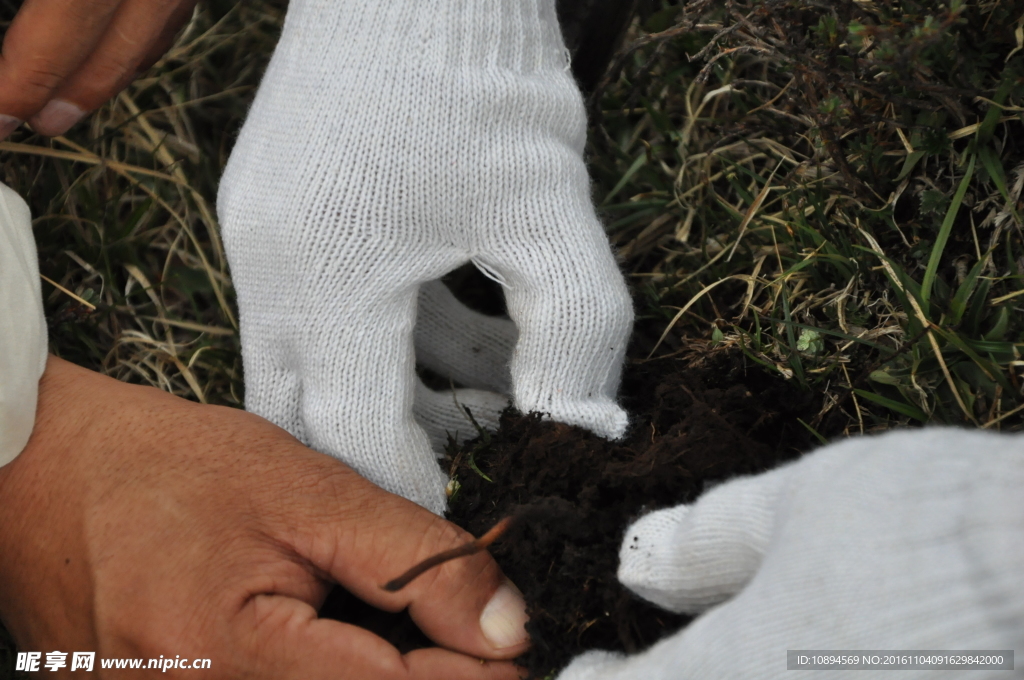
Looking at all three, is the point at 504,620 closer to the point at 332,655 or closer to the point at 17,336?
the point at 332,655

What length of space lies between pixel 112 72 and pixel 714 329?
123 centimetres

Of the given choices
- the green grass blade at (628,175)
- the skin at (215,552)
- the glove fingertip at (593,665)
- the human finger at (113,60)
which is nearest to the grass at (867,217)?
the green grass blade at (628,175)

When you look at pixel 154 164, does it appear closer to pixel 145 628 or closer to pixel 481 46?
pixel 481 46

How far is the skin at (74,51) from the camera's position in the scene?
126 cm

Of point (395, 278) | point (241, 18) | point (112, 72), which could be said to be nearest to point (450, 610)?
point (395, 278)

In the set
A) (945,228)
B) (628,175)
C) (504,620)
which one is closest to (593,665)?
(504,620)

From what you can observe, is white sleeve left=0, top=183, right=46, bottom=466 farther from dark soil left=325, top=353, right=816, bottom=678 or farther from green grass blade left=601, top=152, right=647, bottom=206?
green grass blade left=601, top=152, right=647, bottom=206

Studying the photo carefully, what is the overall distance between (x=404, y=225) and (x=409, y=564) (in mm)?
510

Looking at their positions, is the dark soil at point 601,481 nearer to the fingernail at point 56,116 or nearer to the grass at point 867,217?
the grass at point 867,217

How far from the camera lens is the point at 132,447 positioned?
1162 mm

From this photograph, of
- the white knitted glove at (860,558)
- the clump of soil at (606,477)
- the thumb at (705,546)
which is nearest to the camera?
the white knitted glove at (860,558)

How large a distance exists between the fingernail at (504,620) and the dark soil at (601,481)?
0.09 ft

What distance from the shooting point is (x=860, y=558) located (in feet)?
2.28

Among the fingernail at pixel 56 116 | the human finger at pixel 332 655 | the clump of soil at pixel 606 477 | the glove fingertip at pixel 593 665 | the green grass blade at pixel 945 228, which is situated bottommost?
the human finger at pixel 332 655
